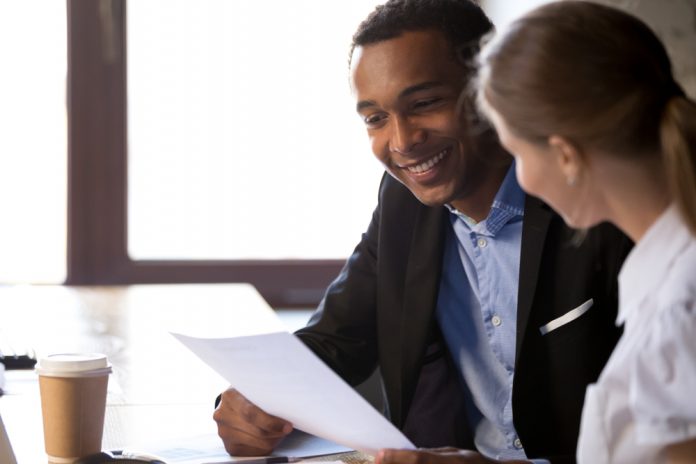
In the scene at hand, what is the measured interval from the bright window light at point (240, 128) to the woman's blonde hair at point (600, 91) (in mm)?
2278

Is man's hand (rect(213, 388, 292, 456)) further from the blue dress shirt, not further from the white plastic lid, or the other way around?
the blue dress shirt

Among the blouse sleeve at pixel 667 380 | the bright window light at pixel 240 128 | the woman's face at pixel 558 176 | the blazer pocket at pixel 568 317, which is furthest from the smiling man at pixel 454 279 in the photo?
the bright window light at pixel 240 128

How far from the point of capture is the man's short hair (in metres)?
1.72

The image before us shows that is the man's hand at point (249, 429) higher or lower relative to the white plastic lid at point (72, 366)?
lower

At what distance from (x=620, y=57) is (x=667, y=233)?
0.18 meters

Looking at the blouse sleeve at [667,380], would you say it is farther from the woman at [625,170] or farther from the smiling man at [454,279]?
the smiling man at [454,279]

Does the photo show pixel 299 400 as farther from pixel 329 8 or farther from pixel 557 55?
pixel 329 8

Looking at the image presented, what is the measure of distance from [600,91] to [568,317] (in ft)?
1.93

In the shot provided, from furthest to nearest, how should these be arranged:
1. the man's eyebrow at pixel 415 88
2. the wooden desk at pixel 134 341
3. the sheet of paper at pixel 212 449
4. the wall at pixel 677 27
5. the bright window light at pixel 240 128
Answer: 1. the bright window light at pixel 240 128
2. the wall at pixel 677 27
3. the man's eyebrow at pixel 415 88
4. the wooden desk at pixel 134 341
5. the sheet of paper at pixel 212 449

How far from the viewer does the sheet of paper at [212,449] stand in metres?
1.33

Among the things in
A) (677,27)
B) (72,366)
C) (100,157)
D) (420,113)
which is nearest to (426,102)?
(420,113)

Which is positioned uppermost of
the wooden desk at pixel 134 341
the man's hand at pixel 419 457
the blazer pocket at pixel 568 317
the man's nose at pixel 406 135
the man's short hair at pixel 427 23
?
the man's short hair at pixel 427 23

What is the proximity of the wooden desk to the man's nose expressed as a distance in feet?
1.37

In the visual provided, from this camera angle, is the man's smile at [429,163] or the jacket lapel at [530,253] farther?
the man's smile at [429,163]
